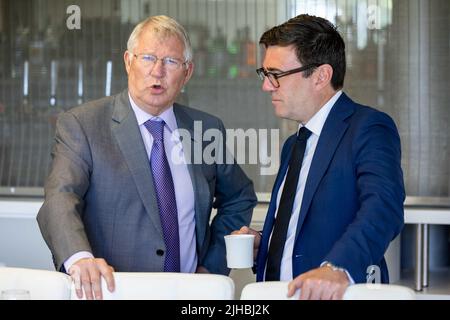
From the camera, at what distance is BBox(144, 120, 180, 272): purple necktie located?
7.86ft

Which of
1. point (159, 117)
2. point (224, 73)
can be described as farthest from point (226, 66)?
point (159, 117)

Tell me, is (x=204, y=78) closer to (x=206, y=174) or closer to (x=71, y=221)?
(x=206, y=174)

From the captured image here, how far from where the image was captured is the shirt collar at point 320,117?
7.24 ft

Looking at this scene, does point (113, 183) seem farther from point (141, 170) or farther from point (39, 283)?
point (39, 283)

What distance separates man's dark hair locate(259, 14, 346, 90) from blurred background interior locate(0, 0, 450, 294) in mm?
1891

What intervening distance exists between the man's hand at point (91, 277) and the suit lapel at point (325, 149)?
506 mm

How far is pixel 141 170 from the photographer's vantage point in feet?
7.79

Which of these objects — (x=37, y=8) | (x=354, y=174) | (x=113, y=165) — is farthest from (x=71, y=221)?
(x=37, y=8)

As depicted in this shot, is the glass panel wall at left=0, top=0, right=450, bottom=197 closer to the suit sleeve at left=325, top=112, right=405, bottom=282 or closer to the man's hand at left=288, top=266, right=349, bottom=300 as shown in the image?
the suit sleeve at left=325, top=112, right=405, bottom=282

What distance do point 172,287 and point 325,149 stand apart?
559mm

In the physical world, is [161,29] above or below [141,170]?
above

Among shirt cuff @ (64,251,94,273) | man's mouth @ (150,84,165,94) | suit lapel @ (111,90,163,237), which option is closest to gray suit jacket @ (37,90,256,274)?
suit lapel @ (111,90,163,237)

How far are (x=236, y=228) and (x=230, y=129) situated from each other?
1646 mm

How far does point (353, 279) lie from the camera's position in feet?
5.78
